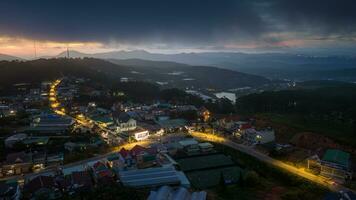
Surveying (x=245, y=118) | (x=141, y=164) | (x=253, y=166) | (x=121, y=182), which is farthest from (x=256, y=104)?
(x=121, y=182)

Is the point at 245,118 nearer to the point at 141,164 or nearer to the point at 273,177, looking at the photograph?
the point at 273,177

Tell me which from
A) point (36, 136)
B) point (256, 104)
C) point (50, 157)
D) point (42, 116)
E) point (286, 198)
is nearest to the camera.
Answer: point (286, 198)

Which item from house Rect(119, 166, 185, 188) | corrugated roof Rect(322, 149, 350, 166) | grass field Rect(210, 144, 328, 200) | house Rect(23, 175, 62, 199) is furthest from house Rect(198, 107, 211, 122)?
house Rect(23, 175, 62, 199)

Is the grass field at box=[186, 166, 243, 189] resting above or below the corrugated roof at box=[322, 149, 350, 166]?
below

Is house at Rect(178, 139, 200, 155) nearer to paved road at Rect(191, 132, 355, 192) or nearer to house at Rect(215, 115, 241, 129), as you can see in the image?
paved road at Rect(191, 132, 355, 192)

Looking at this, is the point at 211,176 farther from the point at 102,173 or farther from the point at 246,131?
the point at 246,131

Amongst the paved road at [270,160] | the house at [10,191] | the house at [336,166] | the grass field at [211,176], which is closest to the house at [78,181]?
the house at [10,191]
